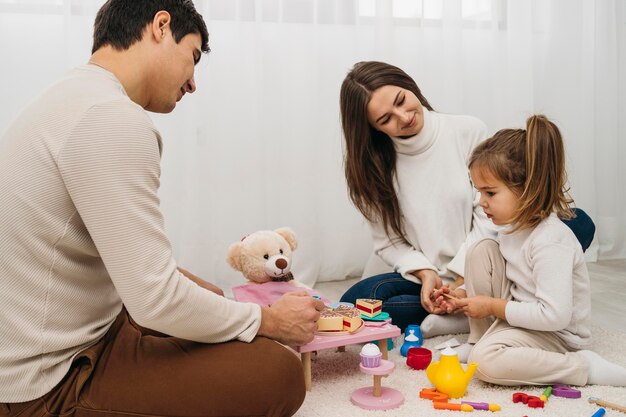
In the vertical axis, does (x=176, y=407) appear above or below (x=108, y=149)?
below

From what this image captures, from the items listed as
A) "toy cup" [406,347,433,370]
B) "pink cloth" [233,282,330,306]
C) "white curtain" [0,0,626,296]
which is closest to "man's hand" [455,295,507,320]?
"toy cup" [406,347,433,370]

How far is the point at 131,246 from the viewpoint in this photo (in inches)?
35.0

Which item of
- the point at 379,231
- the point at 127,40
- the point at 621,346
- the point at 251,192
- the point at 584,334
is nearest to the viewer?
the point at 127,40

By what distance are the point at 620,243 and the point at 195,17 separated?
2.46 m

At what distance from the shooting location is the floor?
1.82m

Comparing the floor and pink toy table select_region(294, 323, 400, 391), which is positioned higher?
pink toy table select_region(294, 323, 400, 391)

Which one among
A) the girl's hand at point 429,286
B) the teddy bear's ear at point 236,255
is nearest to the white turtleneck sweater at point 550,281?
the girl's hand at point 429,286

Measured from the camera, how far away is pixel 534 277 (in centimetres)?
134

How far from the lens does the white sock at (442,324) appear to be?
164 cm

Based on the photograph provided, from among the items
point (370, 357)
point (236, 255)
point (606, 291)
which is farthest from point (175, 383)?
point (606, 291)

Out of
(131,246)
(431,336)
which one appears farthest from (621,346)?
(131,246)

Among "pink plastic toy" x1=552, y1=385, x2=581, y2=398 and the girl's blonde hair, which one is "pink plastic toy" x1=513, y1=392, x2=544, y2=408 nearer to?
"pink plastic toy" x1=552, y1=385, x2=581, y2=398

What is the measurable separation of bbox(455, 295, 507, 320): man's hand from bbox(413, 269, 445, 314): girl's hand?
0.70 ft

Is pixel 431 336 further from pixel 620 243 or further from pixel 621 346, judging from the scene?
pixel 620 243
